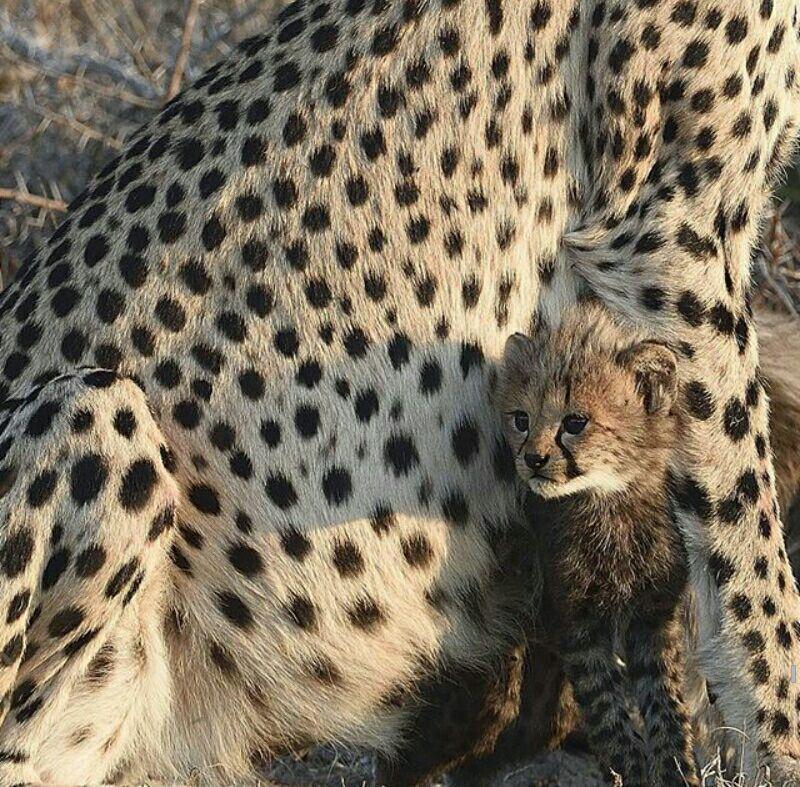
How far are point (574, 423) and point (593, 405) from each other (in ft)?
0.19

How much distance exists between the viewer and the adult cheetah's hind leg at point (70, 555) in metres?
3.48

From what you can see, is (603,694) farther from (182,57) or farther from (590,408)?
(182,57)

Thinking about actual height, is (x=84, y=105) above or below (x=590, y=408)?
above

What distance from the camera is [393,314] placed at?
384cm

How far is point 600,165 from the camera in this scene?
12.8 ft

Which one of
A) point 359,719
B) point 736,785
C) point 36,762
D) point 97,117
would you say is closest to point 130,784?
point 36,762

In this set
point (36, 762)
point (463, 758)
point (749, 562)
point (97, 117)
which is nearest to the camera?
point (36, 762)

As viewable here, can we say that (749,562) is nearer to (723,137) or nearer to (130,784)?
(723,137)

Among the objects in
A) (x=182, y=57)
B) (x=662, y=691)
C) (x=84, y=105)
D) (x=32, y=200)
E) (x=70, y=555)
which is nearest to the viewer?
(x=70, y=555)

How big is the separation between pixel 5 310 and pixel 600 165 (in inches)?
54.2

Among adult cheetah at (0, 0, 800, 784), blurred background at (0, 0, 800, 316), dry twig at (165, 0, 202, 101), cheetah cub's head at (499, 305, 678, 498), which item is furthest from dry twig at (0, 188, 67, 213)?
cheetah cub's head at (499, 305, 678, 498)

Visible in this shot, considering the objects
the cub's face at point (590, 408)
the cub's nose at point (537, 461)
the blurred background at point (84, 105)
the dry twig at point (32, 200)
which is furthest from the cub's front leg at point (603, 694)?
the dry twig at point (32, 200)

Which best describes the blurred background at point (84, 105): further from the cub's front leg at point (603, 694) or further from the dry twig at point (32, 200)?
the cub's front leg at point (603, 694)

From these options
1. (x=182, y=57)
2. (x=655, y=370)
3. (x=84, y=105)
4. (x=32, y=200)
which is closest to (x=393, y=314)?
(x=655, y=370)
